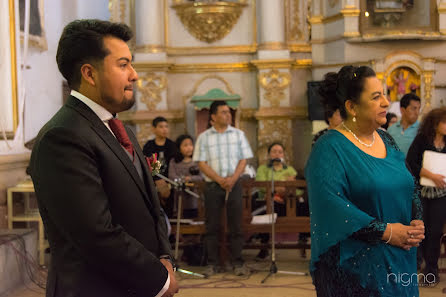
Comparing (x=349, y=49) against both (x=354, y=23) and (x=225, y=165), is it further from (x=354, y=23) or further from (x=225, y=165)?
(x=225, y=165)

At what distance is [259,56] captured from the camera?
375 inches

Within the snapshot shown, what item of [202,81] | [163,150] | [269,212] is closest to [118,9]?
[202,81]

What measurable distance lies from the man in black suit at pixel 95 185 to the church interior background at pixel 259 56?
22.9 feet

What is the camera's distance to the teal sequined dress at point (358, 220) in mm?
2547

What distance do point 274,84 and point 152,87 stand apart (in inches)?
76.4

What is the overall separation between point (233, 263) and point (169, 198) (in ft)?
3.40

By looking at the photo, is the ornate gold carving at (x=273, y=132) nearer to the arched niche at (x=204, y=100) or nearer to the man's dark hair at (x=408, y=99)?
the arched niche at (x=204, y=100)

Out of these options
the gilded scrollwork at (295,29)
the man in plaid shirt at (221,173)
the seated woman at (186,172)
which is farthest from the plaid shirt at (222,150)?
the gilded scrollwork at (295,29)

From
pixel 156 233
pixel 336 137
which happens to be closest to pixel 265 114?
pixel 336 137

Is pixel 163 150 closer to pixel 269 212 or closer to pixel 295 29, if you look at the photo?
pixel 269 212

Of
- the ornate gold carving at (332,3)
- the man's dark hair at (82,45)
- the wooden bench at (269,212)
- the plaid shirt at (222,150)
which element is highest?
the ornate gold carving at (332,3)

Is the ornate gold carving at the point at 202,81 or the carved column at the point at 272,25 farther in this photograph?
the ornate gold carving at the point at 202,81

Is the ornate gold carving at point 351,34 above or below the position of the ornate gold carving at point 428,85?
above

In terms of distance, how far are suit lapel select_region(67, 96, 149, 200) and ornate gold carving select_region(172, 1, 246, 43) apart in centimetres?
781
